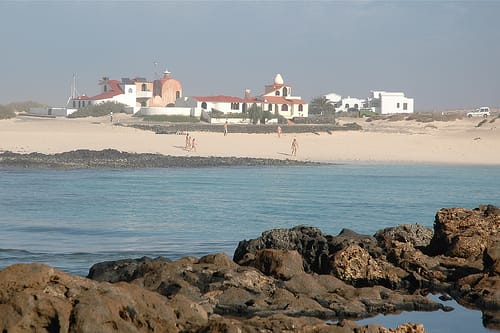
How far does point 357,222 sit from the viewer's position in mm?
21609

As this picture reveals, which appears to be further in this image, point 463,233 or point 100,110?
point 100,110

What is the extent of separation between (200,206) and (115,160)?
16.7 metres

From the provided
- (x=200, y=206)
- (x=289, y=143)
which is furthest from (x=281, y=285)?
(x=289, y=143)

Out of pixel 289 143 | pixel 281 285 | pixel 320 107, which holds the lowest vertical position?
pixel 281 285

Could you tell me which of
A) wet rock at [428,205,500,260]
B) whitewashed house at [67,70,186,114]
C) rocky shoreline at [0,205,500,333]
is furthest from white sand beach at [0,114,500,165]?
rocky shoreline at [0,205,500,333]

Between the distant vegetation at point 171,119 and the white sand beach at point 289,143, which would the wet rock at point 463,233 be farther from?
the distant vegetation at point 171,119

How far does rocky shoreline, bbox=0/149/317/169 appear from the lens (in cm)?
3872

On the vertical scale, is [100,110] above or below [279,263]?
above

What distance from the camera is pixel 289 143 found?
52.1 metres

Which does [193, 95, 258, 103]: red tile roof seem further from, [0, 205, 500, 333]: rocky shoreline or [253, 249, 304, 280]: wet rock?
[253, 249, 304, 280]: wet rock

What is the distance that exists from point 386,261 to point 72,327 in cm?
658

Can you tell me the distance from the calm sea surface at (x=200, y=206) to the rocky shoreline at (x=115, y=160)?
176 cm

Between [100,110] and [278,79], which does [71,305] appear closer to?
[100,110]

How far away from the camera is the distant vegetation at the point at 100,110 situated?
240 feet
